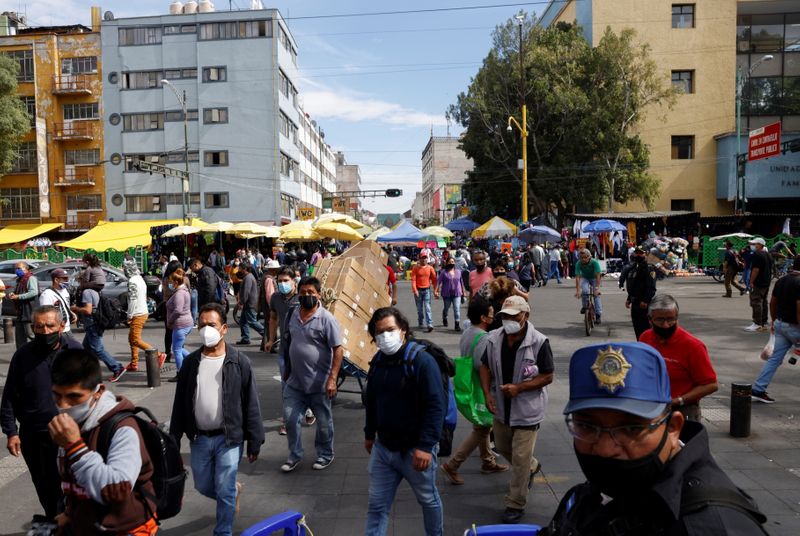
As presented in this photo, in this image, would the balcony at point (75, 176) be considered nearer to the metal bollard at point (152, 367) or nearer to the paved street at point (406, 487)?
the paved street at point (406, 487)

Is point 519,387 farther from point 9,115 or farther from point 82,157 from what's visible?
point 82,157

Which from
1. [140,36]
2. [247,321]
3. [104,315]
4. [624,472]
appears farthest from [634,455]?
[140,36]

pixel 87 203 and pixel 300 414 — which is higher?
pixel 87 203

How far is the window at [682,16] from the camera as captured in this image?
39000 mm

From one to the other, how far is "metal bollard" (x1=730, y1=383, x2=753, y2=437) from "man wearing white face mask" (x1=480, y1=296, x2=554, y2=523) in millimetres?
2965

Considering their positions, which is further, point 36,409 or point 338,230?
point 338,230

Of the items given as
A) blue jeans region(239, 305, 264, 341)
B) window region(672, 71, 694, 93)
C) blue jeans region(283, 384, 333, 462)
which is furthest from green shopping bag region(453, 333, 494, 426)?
window region(672, 71, 694, 93)

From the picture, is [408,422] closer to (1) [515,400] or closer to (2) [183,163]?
(1) [515,400]

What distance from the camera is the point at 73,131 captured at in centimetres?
4284

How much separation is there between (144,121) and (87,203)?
6953mm

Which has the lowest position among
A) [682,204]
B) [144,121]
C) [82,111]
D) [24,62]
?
[682,204]

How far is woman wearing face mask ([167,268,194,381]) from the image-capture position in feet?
30.7

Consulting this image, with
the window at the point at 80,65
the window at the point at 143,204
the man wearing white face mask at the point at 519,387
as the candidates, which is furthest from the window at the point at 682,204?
the window at the point at 80,65

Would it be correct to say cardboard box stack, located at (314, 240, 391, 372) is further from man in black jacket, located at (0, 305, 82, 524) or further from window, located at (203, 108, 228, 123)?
window, located at (203, 108, 228, 123)
